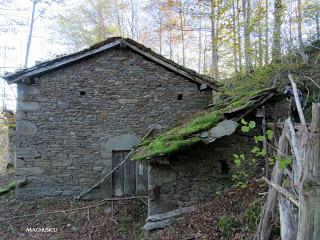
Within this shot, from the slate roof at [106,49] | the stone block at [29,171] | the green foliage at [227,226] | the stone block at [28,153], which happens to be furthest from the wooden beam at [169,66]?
the green foliage at [227,226]

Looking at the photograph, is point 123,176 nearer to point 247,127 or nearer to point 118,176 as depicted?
point 118,176

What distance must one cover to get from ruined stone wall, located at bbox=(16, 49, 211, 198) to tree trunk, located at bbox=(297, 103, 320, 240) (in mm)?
5290

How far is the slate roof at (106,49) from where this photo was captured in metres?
7.18

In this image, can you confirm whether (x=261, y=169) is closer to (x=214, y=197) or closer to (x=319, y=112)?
(x=214, y=197)

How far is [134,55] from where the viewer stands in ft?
25.6

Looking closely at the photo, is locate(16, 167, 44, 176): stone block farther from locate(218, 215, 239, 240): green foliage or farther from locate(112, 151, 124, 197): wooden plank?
locate(218, 215, 239, 240): green foliage

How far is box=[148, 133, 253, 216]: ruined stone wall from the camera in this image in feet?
18.4

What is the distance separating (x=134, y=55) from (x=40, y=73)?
8.21 feet

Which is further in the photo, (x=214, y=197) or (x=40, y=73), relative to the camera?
(x=40, y=73)

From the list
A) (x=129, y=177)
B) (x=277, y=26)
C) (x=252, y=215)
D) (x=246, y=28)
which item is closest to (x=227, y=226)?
(x=252, y=215)

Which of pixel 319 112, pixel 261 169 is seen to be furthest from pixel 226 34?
pixel 319 112

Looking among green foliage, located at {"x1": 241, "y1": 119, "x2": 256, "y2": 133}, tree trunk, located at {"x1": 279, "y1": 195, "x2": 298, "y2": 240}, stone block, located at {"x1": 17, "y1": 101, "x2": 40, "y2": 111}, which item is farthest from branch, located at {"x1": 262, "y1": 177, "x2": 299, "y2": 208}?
stone block, located at {"x1": 17, "y1": 101, "x2": 40, "y2": 111}

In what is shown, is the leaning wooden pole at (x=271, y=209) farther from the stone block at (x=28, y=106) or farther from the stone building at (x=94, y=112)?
the stone block at (x=28, y=106)

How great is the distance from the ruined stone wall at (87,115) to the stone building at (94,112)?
0.02 metres
